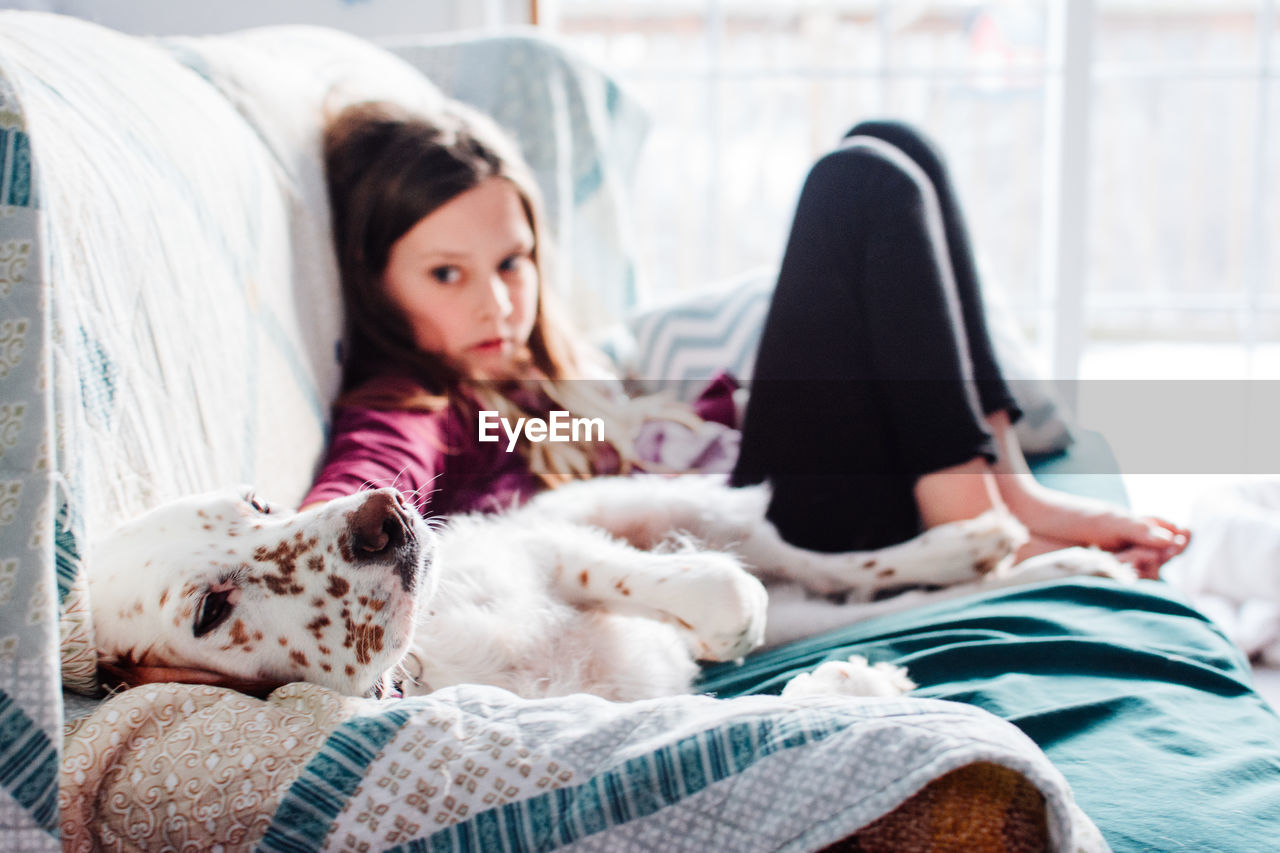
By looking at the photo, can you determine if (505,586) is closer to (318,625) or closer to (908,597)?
(318,625)

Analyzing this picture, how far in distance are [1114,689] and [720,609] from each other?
14.7 inches

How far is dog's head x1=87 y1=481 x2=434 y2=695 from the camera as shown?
2.45 ft

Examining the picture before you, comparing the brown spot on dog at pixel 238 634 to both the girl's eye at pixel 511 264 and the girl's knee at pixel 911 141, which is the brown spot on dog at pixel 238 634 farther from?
the girl's knee at pixel 911 141

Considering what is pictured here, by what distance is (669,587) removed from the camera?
1.00 m

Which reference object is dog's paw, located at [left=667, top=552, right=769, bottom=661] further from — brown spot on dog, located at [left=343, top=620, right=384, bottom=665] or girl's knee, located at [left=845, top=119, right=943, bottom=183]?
girl's knee, located at [left=845, top=119, right=943, bottom=183]

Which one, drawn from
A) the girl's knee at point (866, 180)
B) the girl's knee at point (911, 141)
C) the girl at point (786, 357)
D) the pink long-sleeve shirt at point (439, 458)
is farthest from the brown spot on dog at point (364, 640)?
the girl's knee at point (911, 141)

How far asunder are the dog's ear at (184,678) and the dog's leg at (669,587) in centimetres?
38

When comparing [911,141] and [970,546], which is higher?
[911,141]

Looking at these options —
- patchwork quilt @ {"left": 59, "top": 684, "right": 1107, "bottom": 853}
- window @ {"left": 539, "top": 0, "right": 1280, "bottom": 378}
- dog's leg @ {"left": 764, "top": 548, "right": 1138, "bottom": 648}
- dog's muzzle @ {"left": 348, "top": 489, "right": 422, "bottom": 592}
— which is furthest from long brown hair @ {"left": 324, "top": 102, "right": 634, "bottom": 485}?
window @ {"left": 539, "top": 0, "right": 1280, "bottom": 378}

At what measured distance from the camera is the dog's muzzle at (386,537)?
2.58ft

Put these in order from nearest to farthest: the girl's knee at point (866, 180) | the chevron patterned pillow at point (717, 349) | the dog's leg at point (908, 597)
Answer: the dog's leg at point (908, 597) < the girl's knee at point (866, 180) < the chevron patterned pillow at point (717, 349)

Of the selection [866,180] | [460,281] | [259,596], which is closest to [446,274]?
[460,281]

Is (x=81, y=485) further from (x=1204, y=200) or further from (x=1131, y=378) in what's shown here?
(x=1204, y=200)

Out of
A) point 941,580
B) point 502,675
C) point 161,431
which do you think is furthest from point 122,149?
point 941,580
